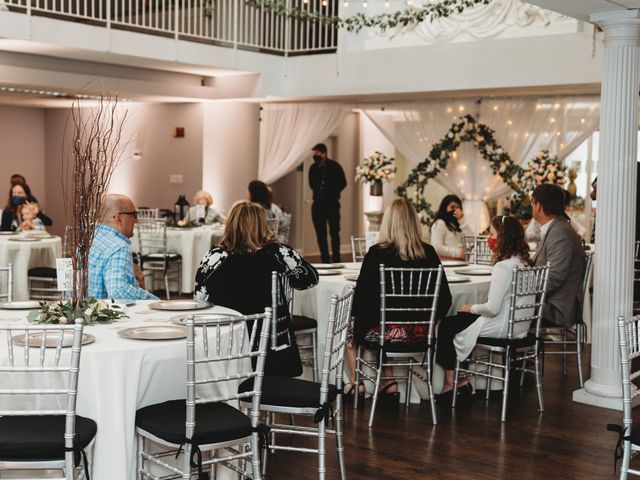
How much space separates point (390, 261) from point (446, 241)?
7.38ft

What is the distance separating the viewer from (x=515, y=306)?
555 cm

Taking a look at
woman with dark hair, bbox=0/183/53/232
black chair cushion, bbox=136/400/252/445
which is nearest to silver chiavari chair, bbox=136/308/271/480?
black chair cushion, bbox=136/400/252/445

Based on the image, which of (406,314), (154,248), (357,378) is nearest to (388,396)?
(357,378)

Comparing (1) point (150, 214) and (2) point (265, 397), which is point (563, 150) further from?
(2) point (265, 397)

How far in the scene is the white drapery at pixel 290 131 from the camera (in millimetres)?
12656

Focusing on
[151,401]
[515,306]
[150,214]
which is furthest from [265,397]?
[150,214]

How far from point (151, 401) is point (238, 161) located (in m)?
Result: 9.46

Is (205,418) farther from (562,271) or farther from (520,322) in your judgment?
(562,271)

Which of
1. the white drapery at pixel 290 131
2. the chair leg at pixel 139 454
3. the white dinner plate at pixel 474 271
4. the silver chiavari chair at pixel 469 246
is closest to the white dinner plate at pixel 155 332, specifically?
the chair leg at pixel 139 454

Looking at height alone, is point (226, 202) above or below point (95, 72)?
below

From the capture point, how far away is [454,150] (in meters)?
11.8

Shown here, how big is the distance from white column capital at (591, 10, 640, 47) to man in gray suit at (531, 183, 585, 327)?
1091mm

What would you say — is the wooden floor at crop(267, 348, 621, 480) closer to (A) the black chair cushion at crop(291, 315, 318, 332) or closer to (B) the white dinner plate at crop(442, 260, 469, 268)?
(A) the black chair cushion at crop(291, 315, 318, 332)

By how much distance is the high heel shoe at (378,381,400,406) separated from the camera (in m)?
5.82
